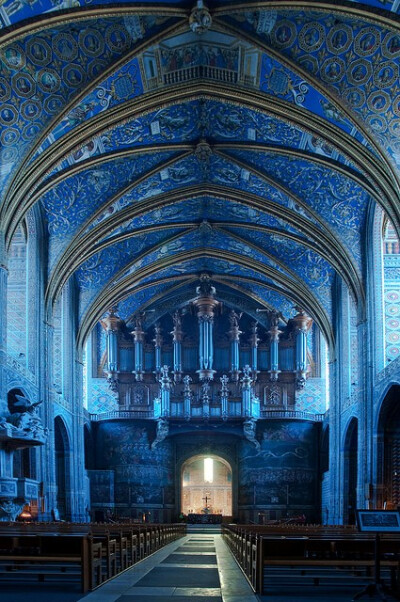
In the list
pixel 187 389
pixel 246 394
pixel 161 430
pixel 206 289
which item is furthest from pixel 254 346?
pixel 161 430

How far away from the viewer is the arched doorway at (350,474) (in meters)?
36.2

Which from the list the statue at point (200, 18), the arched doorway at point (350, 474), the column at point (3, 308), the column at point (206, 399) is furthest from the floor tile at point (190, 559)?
the column at point (206, 399)

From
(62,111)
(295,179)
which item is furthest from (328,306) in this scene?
(62,111)

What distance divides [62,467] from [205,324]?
465 inches

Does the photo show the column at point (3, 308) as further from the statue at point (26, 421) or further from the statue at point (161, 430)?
the statue at point (161, 430)

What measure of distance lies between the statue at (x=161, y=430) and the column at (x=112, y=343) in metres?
3.46

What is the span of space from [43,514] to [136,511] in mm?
13700

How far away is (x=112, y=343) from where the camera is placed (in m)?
46.0

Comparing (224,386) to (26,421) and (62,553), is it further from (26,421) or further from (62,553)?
(62,553)

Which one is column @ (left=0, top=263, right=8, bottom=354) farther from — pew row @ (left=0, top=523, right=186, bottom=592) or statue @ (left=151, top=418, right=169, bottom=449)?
statue @ (left=151, top=418, right=169, bottom=449)

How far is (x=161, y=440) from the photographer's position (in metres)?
45.0

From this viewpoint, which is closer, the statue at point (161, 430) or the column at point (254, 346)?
the statue at point (161, 430)

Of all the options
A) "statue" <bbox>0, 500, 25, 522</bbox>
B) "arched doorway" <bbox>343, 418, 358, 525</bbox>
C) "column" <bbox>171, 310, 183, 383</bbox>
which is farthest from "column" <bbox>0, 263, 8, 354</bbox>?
"column" <bbox>171, 310, 183, 383</bbox>

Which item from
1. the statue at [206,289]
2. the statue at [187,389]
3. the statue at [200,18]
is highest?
the statue at [200,18]
